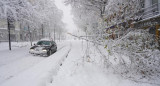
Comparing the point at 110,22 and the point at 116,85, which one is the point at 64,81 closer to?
the point at 116,85

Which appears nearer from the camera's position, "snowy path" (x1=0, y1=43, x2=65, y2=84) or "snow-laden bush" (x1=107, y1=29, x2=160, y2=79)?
"snow-laden bush" (x1=107, y1=29, x2=160, y2=79)

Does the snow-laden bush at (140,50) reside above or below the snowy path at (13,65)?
above

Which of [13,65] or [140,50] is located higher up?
[140,50]

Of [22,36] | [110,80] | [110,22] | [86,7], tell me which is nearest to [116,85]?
[110,80]

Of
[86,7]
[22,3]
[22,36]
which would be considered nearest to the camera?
[22,3]

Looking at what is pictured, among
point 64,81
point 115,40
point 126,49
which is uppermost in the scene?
point 115,40

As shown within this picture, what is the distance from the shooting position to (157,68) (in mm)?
3371

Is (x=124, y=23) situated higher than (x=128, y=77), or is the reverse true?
(x=124, y=23)

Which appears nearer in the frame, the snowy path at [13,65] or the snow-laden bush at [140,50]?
the snow-laden bush at [140,50]

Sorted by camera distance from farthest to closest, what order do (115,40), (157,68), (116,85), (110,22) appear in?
(110,22) → (115,40) → (157,68) → (116,85)

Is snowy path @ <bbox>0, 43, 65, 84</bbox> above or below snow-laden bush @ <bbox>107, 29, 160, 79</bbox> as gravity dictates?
below

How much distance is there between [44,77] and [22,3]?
934 centimetres

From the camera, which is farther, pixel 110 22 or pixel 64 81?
pixel 110 22

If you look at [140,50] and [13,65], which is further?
[13,65]
